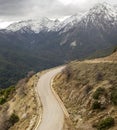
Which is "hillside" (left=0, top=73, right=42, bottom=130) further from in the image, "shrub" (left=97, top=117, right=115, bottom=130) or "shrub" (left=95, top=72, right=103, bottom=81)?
"shrub" (left=97, top=117, right=115, bottom=130)

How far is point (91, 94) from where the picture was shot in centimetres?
4888

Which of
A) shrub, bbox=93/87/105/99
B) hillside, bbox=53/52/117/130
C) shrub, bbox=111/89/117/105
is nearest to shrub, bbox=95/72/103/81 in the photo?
hillside, bbox=53/52/117/130

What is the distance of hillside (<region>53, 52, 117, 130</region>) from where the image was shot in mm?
40906

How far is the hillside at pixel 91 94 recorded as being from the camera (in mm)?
40906

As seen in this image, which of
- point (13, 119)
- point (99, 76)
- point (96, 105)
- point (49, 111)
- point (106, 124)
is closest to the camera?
point (106, 124)

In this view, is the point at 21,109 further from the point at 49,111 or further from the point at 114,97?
the point at 114,97

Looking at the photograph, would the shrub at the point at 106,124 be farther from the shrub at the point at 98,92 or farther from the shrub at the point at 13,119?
the shrub at the point at 13,119

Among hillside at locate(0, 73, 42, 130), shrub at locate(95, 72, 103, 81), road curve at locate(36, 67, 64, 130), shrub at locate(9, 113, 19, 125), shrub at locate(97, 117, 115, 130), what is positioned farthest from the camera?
shrub at locate(95, 72, 103, 81)

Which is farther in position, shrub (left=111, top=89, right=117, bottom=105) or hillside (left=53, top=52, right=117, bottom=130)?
shrub (left=111, top=89, right=117, bottom=105)

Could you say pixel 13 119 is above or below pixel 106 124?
above

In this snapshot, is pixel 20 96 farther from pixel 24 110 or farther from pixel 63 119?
pixel 63 119

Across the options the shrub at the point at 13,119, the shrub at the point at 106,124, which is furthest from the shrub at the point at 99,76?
the shrub at the point at 106,124

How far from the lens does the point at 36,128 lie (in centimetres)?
4503

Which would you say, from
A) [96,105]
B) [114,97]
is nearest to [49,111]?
[96,105]
